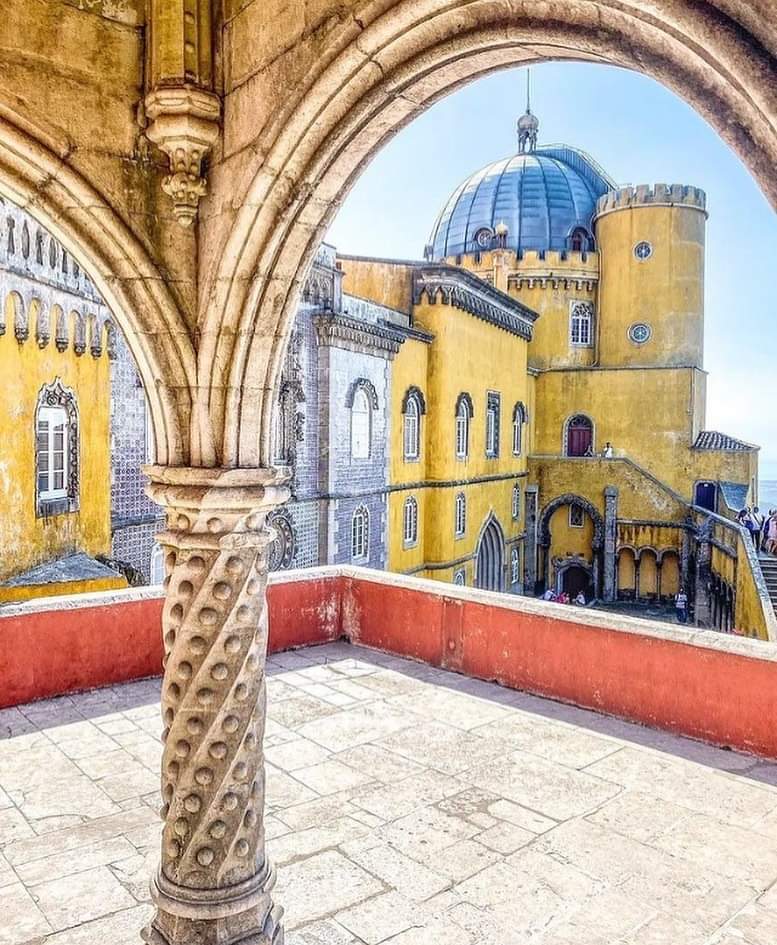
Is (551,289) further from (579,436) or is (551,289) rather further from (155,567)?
(155,567)

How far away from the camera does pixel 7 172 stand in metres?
2.86

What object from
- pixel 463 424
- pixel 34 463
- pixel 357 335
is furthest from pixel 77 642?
pixel 463 424

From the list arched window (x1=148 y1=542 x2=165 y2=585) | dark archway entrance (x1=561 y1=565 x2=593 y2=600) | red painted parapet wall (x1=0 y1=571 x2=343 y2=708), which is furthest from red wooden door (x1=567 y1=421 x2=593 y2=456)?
red painted parapet wall (x1=0 y1=571 x2=343 y2=708)

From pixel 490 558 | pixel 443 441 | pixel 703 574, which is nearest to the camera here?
pixel 443 441

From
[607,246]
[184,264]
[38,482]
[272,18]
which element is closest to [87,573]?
[38,482]

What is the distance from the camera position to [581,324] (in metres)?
30.7

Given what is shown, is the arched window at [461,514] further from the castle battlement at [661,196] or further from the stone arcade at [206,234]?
the stone arcade at [206,234]

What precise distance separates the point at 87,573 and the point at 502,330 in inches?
718

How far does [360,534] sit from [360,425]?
8.12 ft

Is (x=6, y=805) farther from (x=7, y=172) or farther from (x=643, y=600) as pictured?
(x=643, y=600)

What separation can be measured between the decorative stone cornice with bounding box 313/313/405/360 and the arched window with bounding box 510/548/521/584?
1071 cm

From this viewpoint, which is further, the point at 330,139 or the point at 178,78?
the point at 178,78

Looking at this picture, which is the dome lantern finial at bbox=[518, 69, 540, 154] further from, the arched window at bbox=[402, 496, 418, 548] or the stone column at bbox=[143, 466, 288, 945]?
the stone column at bbox=[143, 466, 288, 945]

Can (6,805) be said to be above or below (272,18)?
below
